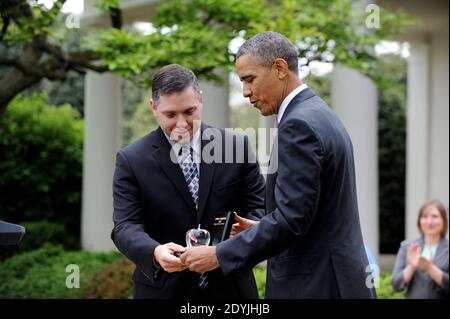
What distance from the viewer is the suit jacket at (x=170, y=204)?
178 inches

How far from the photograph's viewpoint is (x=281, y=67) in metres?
4.06

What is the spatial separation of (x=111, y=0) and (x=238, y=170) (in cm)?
613

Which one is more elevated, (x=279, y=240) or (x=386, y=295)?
(x=279, y=240)

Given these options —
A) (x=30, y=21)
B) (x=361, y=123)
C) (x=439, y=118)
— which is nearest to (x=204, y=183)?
(x=30, y=21)

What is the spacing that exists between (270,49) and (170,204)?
1.05m

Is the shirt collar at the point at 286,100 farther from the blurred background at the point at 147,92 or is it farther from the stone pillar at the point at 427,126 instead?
the stone pillar at the point at 427,126

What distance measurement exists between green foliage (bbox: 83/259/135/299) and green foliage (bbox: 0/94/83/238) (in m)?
7.06

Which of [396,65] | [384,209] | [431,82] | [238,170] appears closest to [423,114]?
[431,82]

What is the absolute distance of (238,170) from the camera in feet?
15.1

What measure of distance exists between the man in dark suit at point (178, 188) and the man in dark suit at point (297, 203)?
1.36 ft

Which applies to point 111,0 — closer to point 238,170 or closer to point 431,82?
point 238,170

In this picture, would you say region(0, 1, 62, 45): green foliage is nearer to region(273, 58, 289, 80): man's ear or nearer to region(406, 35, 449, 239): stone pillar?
region(273, 58, 289, 80): man's ear

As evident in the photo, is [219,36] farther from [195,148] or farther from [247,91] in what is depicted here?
[247,91]

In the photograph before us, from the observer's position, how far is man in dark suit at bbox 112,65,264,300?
4430 millimetres
